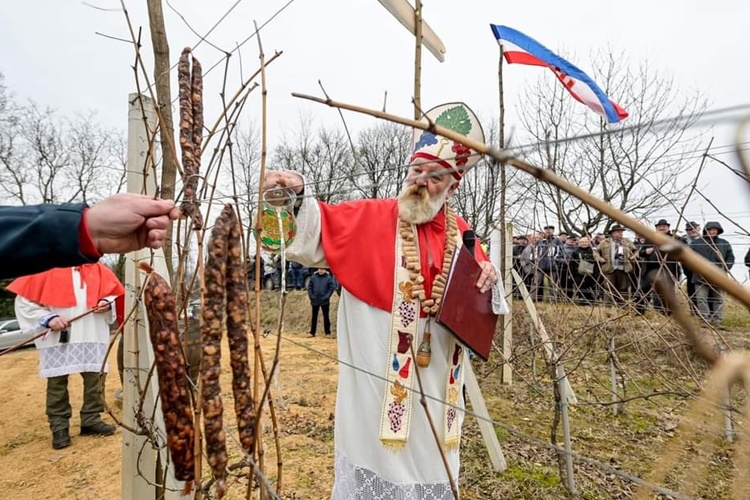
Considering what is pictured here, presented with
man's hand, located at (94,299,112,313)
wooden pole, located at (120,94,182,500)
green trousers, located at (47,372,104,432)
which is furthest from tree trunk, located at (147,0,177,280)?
green trousers, located at (47,372,104,432)

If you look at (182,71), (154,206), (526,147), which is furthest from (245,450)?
(182,71)

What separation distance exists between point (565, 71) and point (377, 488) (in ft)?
13.3

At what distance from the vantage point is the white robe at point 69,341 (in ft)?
12.6

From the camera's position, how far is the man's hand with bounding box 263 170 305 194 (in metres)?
1.69

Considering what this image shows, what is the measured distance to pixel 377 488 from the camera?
72.7 inches

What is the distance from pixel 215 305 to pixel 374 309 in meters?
1.16

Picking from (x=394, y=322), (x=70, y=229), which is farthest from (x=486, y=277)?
(x=70, y=229)

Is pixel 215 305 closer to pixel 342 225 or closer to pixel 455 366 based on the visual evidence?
pixel 342 225

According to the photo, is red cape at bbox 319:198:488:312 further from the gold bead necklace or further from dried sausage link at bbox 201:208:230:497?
dried sausage link at bbox 201:208:230:497

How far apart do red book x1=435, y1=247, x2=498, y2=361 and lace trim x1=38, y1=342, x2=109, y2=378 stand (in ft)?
11.6

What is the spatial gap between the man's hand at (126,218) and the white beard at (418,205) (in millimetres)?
1214

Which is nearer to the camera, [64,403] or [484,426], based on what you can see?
[484,426]

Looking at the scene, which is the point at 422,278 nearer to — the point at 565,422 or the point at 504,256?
the point at 565,422

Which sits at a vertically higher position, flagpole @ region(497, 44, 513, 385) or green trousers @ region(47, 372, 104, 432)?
flagpole @ region(497, 44, 513, 385)
